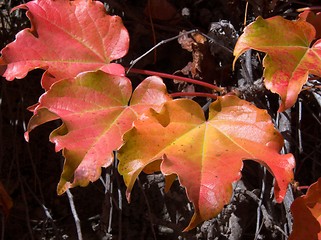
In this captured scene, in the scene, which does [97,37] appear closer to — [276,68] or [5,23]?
[276,68]

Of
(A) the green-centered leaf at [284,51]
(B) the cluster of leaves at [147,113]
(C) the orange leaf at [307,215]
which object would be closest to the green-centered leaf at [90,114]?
(B) the cluster of leaves at [147,113]

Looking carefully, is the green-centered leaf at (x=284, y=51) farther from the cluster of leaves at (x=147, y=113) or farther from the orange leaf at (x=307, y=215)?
the orange leaf at (x=307, y=215)

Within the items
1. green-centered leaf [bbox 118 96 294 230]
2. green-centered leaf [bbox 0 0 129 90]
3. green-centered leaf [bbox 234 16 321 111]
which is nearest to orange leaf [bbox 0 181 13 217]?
green-centered leaf [bbox 0 0 129 90]

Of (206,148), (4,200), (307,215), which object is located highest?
(206,148)

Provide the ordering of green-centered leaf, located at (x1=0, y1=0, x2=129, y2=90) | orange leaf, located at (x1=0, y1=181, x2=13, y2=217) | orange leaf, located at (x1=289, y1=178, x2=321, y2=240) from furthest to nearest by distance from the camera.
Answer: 1. orange leaf, located at (x1=0, y1=181, x2=13, y2=217)
2. green-centered leaf, located at (x1=0, y1=0, x2=129, y2=90)
3. orange leaf, located at (x1=289, y1=178, x2=321, y2=240)

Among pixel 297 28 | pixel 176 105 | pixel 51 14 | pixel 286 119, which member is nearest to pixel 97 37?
pixel 51 14

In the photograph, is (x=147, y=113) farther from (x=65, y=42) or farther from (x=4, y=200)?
(x=4, y=200)

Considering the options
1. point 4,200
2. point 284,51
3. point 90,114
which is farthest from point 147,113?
point 4,200

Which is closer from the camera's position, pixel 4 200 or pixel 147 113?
pixel 147 113

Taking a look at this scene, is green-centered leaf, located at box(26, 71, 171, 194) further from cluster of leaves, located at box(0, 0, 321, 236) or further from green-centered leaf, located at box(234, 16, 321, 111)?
green-centered leaf, located at box(234, 16, 321, 111)
